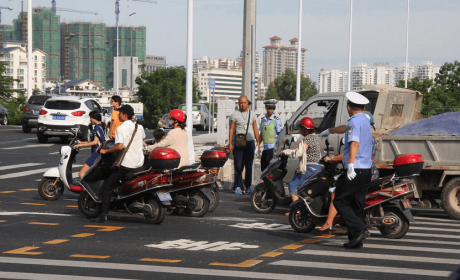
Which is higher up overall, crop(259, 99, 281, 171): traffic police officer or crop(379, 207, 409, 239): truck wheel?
crop(259, 99, 281, 171): traffic police officer

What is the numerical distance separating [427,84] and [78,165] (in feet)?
155

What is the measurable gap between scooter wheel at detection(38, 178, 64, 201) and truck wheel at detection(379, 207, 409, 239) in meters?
6.28

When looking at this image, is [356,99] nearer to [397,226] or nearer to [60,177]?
[397,226]

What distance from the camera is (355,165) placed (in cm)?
934

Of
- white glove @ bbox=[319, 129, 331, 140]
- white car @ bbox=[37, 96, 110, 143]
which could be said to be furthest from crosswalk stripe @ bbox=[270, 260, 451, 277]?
white car @ bbox=[37, 96, 110, 143]

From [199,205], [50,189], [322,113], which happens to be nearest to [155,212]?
[199,205]

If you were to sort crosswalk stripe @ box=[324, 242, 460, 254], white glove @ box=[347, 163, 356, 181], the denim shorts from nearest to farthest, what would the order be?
white glove @ box=[347, 163, 356, 181], crosswalk stripe @ box=[324, 242, 460, 254], the denim shorts

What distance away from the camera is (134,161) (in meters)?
11.4

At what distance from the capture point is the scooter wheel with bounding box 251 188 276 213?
13016 millimetres

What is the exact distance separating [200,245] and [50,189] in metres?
5.52

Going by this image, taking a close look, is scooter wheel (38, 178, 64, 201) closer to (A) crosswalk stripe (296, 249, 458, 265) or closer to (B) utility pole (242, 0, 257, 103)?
(A) crosswalk stripe (296, 249, 458, 265)

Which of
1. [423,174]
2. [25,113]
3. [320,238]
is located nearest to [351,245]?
[320,238]

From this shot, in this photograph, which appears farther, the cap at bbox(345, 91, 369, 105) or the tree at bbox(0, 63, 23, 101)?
the tree at bbox(0, 63, 23, 101)

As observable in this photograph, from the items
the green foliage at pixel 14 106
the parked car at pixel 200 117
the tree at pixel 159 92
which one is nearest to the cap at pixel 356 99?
the parked car at pixel 200 117
